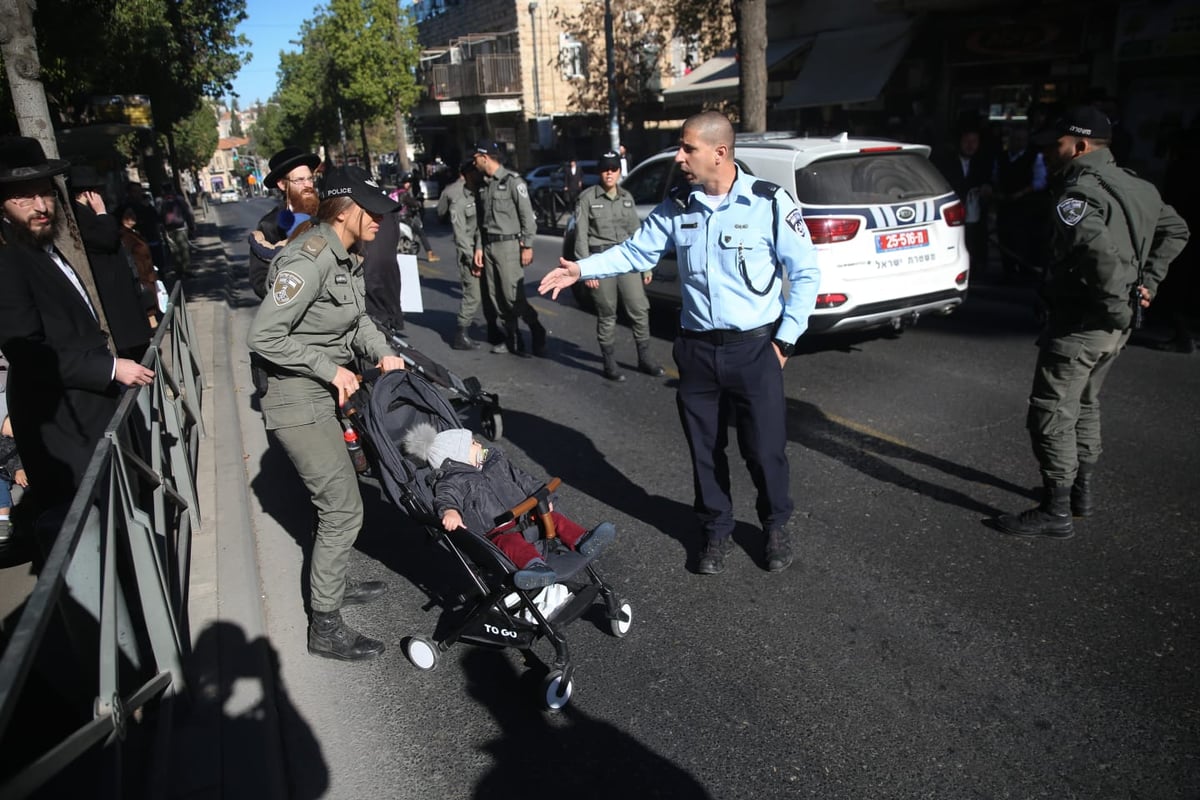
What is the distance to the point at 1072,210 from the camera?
12.6 ft

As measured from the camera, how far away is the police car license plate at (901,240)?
7.09 m

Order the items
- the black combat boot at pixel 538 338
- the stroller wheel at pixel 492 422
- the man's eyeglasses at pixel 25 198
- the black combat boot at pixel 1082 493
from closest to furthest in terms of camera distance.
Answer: the man's eyeglasses at pixel 25 198 < the black combat boot at pixel 1082 493 < the stroller wheel at pixel 492 422 < the black combat boot at pixel 538 338

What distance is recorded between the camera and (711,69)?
21531 mm

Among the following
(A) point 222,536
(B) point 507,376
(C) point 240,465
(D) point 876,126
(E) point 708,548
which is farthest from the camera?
(D) point 876,126

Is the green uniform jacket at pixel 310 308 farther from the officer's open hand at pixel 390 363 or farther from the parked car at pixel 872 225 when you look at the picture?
the parked car at pixel 872 225

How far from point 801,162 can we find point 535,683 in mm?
5315

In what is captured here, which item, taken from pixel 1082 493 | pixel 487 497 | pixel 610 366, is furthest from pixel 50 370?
pixel 1082 493

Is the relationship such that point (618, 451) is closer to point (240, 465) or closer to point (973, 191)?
point (240, 465)

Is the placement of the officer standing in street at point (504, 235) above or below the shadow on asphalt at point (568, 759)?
above

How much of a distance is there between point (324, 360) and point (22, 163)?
4.90 feet

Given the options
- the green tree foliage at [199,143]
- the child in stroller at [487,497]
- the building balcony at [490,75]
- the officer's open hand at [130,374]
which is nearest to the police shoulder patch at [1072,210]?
the child in stroller at [487,497]

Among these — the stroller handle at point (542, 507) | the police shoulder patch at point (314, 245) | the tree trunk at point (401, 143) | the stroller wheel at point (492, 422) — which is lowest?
the stroller wheel at point (492, 422)

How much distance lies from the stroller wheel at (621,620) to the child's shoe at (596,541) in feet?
1.08

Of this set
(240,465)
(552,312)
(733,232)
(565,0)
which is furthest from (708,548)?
(565,0)
